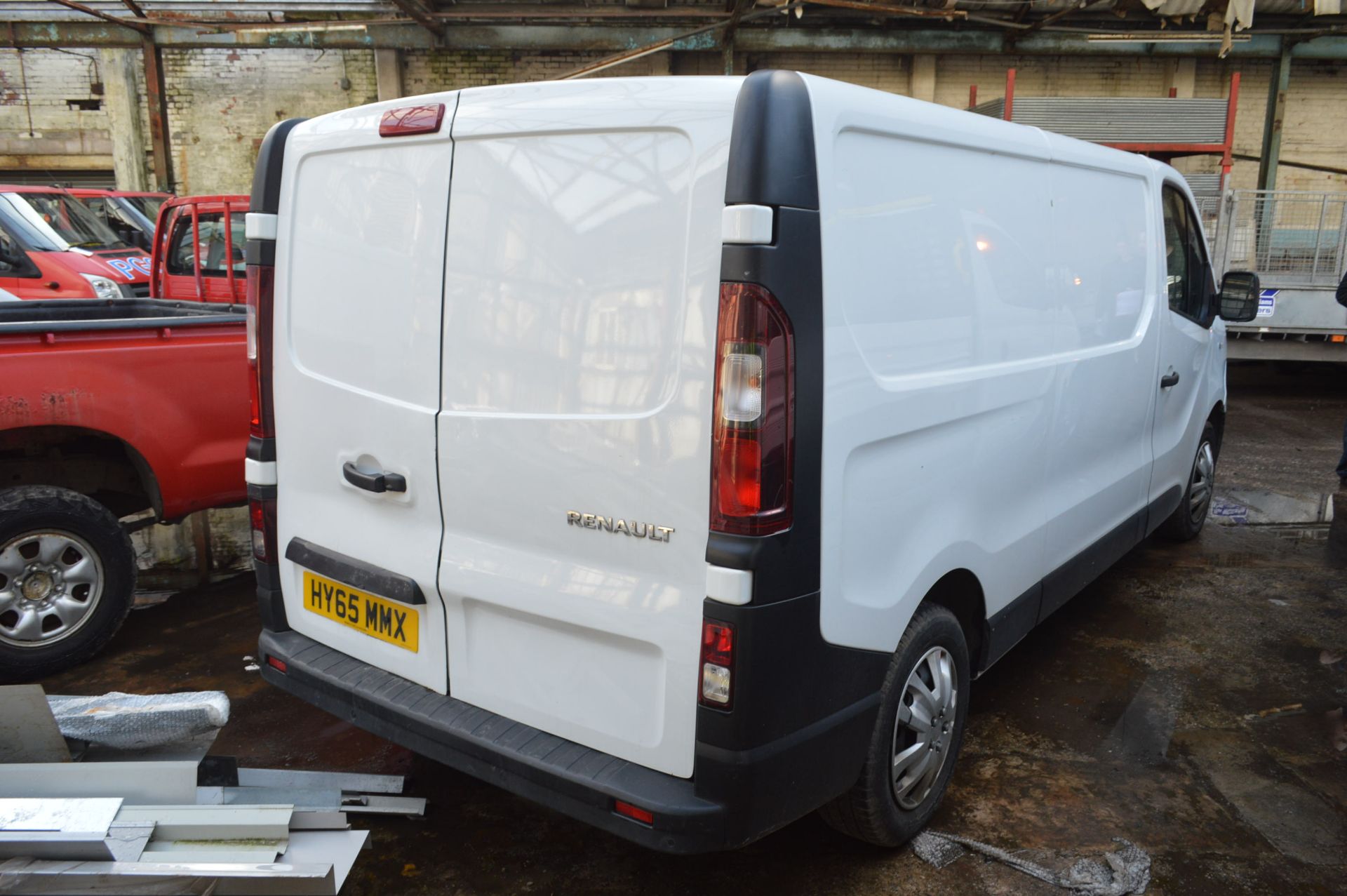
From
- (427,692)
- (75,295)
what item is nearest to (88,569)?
(427,692)

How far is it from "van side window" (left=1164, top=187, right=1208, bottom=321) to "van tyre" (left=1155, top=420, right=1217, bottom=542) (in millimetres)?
951

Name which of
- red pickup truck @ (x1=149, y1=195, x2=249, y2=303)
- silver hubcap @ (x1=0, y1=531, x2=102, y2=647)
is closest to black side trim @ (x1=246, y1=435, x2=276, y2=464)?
silver hubcap @ (x1=0, y1=531, x2=102, y2=647)

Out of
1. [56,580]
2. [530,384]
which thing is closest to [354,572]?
[530,384]

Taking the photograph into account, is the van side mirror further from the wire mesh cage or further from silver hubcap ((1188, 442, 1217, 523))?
the wire mesh cage

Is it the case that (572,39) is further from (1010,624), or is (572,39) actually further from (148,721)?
(148,721)

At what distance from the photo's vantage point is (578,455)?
2.31 meters

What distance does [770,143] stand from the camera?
6.68 feet

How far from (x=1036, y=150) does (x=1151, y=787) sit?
2150 mm

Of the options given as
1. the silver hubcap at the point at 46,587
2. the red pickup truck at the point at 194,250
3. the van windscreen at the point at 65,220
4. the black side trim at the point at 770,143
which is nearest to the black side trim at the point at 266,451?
the silver hubcap at the point at 46,587

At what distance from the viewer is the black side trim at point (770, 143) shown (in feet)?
6.67

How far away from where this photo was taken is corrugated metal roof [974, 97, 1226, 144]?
11844 millimetres

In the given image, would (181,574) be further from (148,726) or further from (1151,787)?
(1151,787)

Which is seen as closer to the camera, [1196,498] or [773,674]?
[773,674]

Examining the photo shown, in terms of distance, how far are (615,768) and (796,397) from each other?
98 cm
